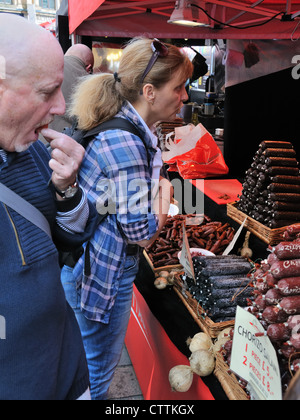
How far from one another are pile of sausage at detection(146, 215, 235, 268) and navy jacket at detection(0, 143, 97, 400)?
1635 mm

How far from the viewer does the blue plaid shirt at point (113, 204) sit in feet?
5.55

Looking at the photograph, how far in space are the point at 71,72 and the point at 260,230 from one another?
2618mm

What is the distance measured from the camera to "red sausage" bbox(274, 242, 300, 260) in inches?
63.0

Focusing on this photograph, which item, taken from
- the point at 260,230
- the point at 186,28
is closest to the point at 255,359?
the point at 260,230

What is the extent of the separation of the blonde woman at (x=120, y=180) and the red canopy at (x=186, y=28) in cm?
276

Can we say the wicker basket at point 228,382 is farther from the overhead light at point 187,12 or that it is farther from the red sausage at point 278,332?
the overhead light at point 187,12

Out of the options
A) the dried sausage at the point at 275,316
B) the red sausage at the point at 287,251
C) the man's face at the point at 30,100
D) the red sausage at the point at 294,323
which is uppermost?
the man's face at the point at 30,100

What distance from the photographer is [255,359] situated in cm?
134

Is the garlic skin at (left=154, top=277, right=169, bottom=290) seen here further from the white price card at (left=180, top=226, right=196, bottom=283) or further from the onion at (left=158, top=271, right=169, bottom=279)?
the white price card at (left=180, top=226, right=196, bottom=283)

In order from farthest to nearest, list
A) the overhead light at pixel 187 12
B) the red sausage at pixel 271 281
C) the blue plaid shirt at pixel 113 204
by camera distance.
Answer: the overhead light at pixel 187 12, the blue plaid shirt at pixel 113 204, the red sausage at pixel 271 281

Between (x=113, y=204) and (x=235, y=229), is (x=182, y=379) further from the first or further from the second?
(x=235, y=229)

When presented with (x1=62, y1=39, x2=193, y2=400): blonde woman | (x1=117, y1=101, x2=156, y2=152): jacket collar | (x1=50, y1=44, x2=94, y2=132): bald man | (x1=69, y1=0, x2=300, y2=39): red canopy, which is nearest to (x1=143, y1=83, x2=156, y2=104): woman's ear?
(x1=62, y1=39, x2=193, y2=400): blonde woman

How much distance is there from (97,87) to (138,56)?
10.2 inches

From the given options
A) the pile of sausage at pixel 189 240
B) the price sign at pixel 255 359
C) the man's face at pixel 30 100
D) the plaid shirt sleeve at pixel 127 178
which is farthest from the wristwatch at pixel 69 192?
the pile of sausage at pixel 189 240
